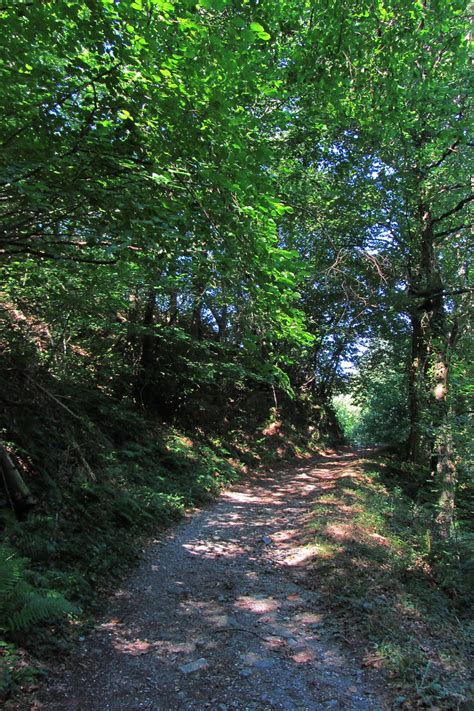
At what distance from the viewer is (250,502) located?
1105 centimetres

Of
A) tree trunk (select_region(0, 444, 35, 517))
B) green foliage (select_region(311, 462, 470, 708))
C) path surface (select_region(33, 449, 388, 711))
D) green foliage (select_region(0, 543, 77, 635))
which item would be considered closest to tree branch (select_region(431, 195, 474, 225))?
green foliage (select_region(311, 462, 470, 708))

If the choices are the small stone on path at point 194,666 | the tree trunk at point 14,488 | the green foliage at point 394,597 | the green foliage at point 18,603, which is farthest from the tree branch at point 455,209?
the green foliage at point 18,603

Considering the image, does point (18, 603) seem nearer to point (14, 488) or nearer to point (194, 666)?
point (194, 666)

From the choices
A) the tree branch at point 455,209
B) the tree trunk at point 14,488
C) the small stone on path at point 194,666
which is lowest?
the small stone on path at point 194,666

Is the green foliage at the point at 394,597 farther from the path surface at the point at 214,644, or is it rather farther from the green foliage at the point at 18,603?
the green foliage at the point at 18,603

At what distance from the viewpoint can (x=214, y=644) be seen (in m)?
4.48

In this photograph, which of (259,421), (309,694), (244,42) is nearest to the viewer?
(244,42)

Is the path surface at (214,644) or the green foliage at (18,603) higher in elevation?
the green foliage at (18,603)

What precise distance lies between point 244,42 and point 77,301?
15.3 ft

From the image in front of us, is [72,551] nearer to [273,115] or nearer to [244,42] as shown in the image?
[244,42]

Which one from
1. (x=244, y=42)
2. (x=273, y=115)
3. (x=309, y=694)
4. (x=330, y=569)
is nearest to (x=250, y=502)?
(x=330, y=569)

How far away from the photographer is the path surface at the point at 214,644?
12.1 ft

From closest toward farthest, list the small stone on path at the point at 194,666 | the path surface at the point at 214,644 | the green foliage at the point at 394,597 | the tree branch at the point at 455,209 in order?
1. the path surface at the point at 214,644
2. the small stone on path at the point at 194,666
3. the green foliage at the point at 394,597
4. the tree branch at the point at 455,209

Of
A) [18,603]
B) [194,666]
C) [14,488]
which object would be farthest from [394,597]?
[14,488]
